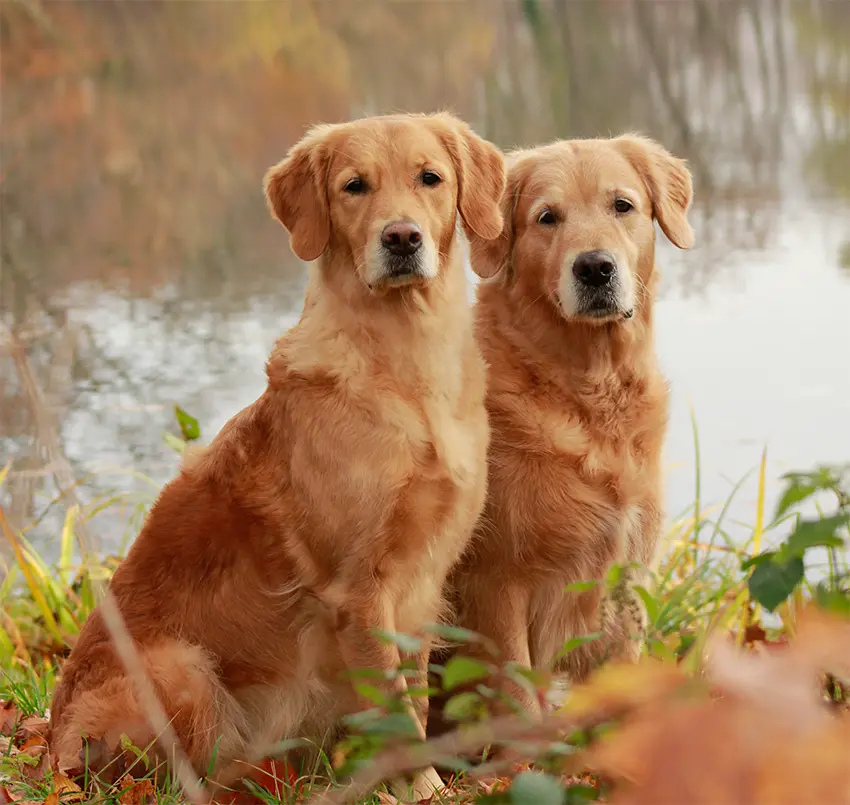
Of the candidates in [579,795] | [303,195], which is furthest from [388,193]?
[579,795]

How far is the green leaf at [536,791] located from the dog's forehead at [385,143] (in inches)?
68.4

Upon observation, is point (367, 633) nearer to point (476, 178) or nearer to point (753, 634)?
point (476, 178)

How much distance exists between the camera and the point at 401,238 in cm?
246

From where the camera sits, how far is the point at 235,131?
7707 millimetres

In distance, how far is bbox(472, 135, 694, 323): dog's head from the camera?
2.66 metres

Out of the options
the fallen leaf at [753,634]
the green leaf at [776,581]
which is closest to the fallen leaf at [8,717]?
the fallen leaf at [753,634]

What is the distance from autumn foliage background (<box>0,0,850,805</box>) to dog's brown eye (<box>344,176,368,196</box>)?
119cm

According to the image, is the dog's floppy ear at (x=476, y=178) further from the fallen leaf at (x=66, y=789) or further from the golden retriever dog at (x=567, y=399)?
the fallen leaf at (x=66, y=789)

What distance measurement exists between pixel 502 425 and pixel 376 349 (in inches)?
15.4

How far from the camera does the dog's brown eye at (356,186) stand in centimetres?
257

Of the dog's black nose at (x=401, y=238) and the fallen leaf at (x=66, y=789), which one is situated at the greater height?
the dog's black nose at (x=401, y=238)

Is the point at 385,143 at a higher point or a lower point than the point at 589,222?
higher

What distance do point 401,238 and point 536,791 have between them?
1.56m

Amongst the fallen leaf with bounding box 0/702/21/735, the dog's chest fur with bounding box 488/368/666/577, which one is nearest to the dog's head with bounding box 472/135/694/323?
the dog's chest fur with bounding box 488/368/666/577
